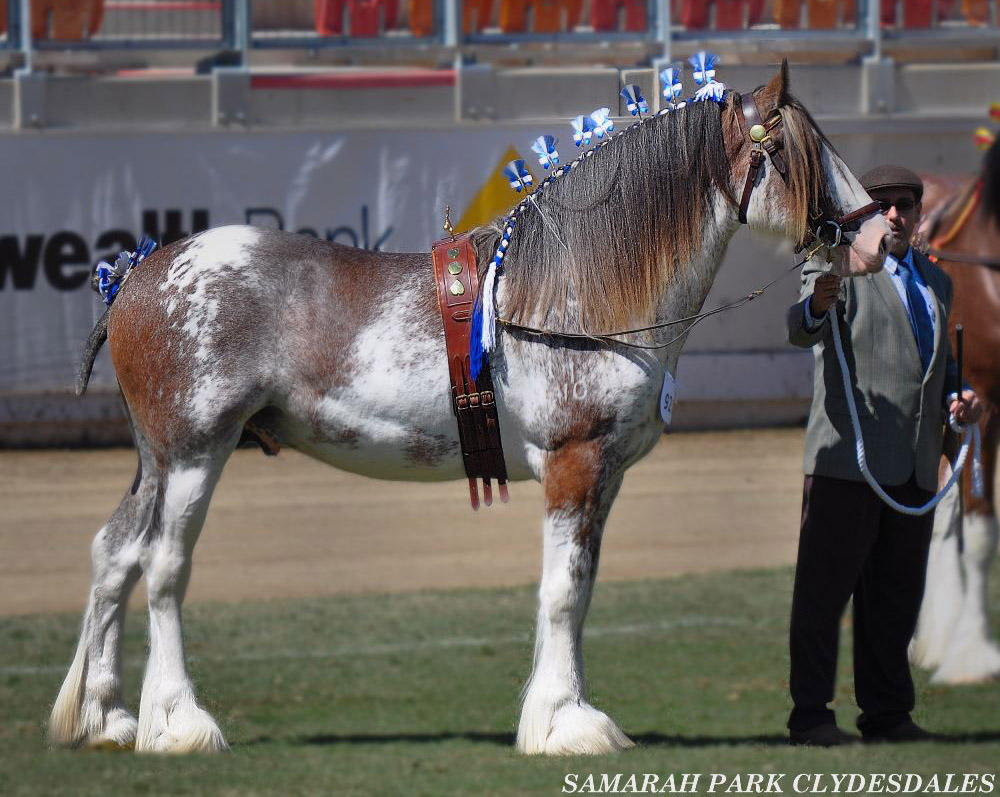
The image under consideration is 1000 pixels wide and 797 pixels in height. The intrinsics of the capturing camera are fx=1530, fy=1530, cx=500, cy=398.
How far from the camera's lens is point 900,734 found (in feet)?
16.2

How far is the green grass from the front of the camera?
175 inches

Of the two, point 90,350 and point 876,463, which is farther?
point 90,350

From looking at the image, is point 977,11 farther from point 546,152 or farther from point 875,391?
point 546,152

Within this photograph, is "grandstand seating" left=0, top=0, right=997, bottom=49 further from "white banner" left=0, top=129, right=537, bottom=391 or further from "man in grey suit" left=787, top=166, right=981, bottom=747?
"man in grey suit" left=787, top=166, right=981, bottom=747

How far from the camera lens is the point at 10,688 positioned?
6.11m

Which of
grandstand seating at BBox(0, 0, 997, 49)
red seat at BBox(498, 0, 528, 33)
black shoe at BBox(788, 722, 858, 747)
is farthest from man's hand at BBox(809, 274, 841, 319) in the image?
red seat at BBox(498, 0, 528, 33)

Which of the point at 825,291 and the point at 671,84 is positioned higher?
the point at 671,84

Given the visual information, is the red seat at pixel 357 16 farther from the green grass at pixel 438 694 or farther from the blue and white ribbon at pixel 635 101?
the blue and white ribbon at pixel 635 101

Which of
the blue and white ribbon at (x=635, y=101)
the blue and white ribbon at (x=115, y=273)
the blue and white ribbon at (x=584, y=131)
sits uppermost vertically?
the blue and white ribbon at (x=635, y=101)

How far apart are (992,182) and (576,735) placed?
3.91 metres

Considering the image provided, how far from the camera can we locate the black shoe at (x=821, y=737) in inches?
186

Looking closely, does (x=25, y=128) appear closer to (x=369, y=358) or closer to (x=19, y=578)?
(x=19, y=578)

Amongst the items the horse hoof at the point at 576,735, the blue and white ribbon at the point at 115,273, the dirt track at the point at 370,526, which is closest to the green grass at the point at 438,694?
the horse hoof at the point at 576,735

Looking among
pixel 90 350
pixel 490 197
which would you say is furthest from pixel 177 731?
pixel 490 197
